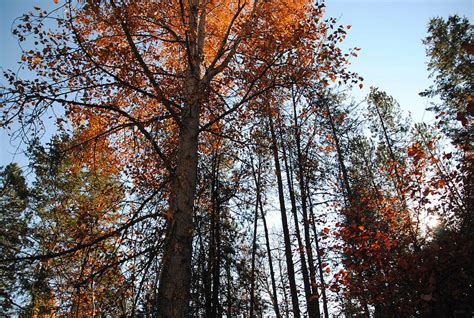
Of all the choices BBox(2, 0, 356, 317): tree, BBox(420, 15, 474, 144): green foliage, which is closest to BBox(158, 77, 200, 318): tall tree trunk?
BBox(2, 0, 356, 317): tree

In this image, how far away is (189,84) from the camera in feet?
16.1

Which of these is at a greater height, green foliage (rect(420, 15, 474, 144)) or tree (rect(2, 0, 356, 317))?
green foliage (rect(420, 15, 474, 144))

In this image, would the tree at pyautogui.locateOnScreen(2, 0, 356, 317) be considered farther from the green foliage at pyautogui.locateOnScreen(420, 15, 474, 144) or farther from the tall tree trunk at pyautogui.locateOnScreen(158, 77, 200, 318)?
the green foliage at pyautogui.locateOnScreen(420, 15, 474, 144)

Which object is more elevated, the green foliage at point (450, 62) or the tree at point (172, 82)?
the green foliage at point (450, 62)

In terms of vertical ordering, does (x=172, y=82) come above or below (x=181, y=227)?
above

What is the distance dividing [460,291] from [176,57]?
876cm

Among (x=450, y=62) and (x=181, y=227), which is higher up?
(x=450, y=62)

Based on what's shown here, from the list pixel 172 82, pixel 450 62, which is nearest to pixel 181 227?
pixel 172 82

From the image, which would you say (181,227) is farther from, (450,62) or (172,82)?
(450,62)

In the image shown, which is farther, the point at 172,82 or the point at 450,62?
the point at 450,62

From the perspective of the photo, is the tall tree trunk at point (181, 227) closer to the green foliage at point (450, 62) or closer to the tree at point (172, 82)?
the tree at point (172, 82)

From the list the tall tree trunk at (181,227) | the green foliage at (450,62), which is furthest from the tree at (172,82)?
the green foliage at (450,62)

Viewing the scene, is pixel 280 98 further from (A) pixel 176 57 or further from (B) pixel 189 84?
(B) pixel 189 84

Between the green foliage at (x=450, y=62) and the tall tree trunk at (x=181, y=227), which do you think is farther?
the green foliage at (x=450, y=62)
